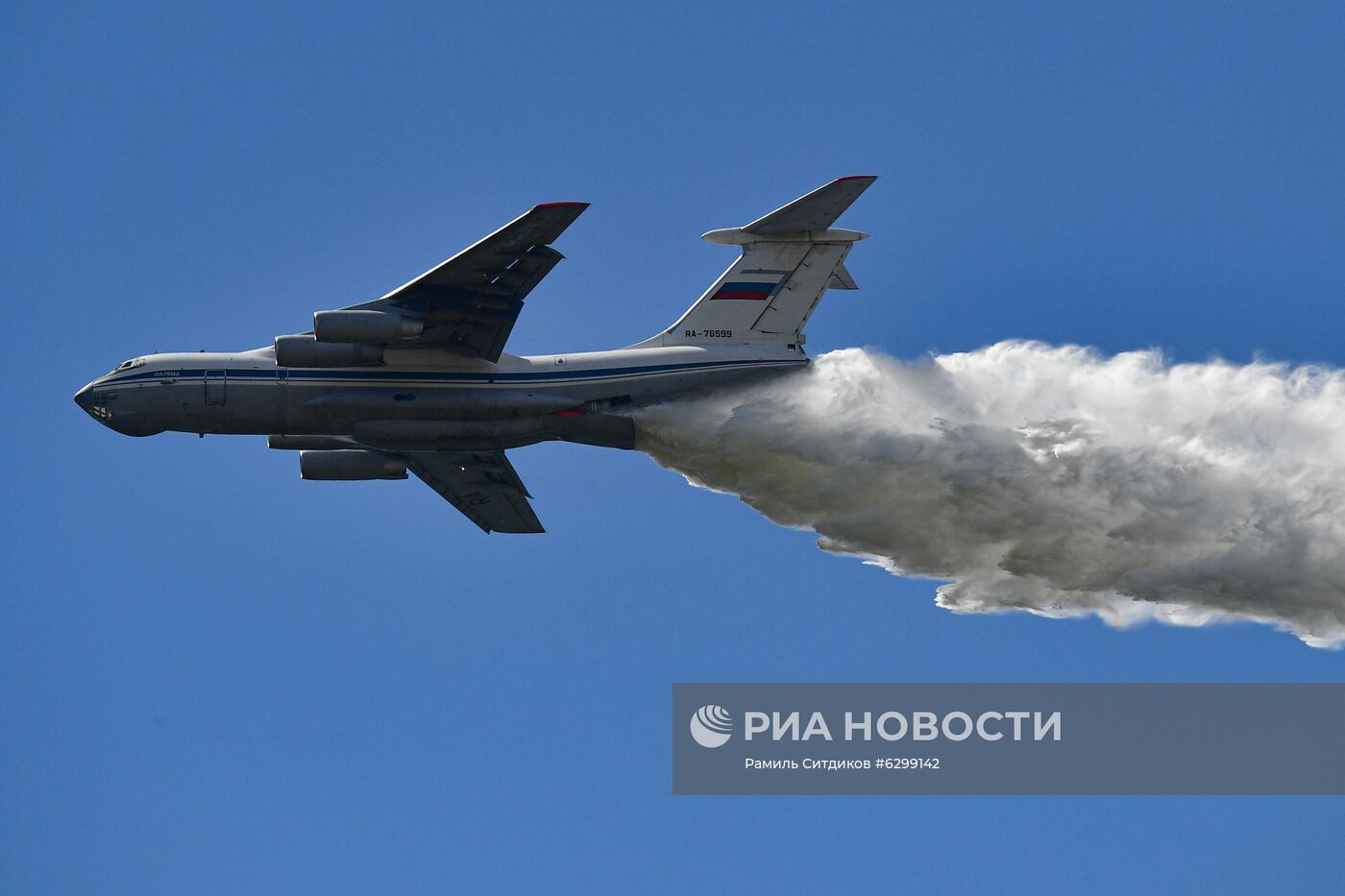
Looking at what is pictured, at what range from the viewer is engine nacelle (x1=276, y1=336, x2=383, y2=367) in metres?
29.9

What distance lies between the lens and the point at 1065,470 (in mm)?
30547


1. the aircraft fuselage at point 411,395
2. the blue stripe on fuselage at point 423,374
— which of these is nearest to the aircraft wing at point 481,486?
the aircraft fuselage at point 411,395

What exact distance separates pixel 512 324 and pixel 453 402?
1208 mm

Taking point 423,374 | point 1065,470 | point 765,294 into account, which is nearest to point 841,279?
point 765,294

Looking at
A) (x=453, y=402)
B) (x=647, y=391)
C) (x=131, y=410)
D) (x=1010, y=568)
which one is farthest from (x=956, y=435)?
(x=131, y=410)

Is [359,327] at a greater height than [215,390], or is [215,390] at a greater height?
[359,327]

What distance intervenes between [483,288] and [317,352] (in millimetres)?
2188

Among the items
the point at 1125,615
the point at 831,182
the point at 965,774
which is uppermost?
the point at 831,182

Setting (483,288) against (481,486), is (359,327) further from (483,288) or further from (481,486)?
(481,486)

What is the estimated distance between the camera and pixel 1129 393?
31.1m

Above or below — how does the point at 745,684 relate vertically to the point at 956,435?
below

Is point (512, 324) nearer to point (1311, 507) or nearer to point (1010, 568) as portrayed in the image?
point (1010, 568)

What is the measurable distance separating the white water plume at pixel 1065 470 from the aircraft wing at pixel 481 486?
3011 mm

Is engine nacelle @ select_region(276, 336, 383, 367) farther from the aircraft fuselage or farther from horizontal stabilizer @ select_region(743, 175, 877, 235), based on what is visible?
horizontal stabilizer @ select_region(743, 175, 877, 235)
